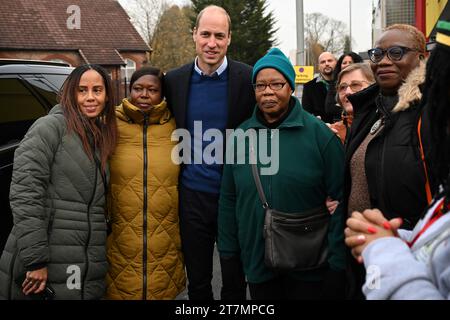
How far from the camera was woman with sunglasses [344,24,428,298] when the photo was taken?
2.11 m

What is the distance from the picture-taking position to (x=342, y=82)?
3.81 metres

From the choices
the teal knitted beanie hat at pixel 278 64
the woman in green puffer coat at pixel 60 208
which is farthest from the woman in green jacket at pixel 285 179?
the woman in green puffer coat at pixel 60 208

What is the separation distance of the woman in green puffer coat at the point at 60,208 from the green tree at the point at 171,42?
38.9 metres

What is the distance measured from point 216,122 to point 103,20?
3355 cm

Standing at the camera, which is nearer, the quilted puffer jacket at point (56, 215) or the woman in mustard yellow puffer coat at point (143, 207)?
the quilted puffer jacket at point (56, 215)

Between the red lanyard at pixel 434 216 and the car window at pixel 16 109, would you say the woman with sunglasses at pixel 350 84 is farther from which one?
the car window at pixel 16 109

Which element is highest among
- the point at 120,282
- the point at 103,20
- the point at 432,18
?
the point at 103,20

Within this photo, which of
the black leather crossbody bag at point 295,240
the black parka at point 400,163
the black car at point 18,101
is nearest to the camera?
the black parka at point 400,163

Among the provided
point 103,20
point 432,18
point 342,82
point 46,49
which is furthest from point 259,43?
point 342,82

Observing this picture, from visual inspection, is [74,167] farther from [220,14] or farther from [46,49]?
[46,49]

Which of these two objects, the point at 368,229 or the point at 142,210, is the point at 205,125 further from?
the point at 368,229

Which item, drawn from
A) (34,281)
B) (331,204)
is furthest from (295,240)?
(34,281)

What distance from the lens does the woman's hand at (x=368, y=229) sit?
1477mm

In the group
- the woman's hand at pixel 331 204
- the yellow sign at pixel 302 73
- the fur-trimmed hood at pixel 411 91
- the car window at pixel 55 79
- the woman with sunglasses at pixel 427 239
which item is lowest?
the woman's hand at pixel 331 204
